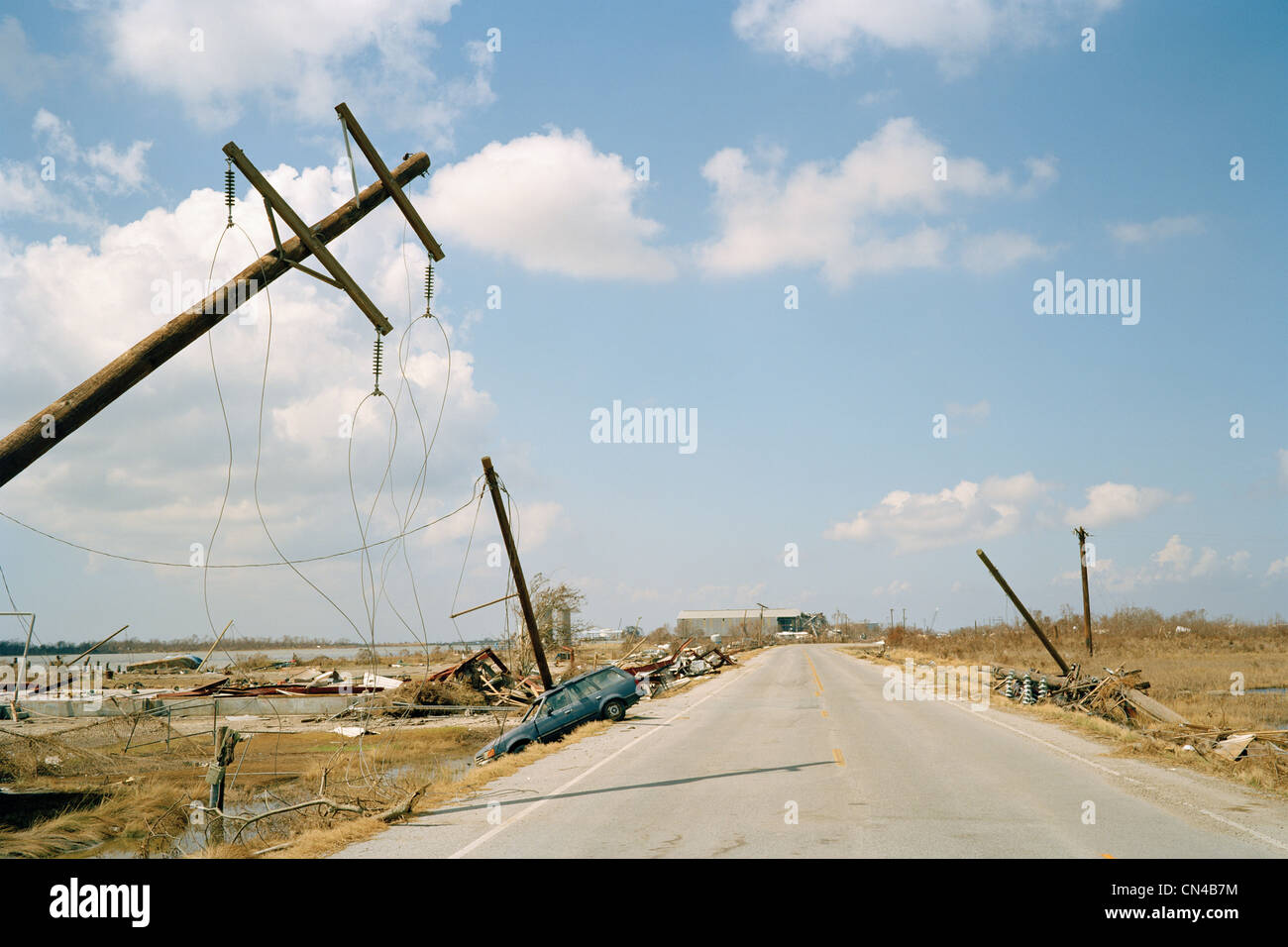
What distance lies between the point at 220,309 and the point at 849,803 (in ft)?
31.6

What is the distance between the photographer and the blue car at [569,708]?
1858cm

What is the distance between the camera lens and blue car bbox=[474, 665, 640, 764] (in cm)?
1858

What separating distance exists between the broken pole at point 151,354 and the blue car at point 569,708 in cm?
1159

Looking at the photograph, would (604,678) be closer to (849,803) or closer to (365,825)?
(365,825)

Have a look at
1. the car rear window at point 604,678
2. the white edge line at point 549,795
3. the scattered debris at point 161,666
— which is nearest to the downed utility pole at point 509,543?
the car rear window at point 604,678

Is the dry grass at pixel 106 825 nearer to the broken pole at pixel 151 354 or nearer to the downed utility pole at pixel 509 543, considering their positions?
the broken pole at pixel 151 354

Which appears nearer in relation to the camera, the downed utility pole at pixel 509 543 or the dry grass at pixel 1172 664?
the dry grass at pixel 1172 664

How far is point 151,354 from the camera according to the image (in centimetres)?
948

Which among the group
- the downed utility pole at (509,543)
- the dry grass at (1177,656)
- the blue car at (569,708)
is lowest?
the dry grass at (1177,656)

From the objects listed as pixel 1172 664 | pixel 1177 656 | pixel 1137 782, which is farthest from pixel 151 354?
pixel 1177 656

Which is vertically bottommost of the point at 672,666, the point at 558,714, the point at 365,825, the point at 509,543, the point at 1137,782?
the point at 672,666
